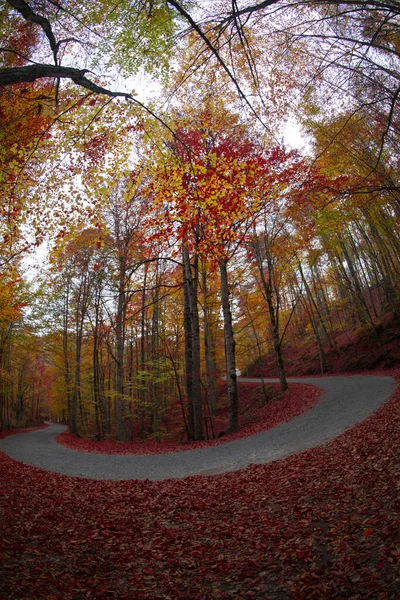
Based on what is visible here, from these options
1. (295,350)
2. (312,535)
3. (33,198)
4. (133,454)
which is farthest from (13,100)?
(295,350)

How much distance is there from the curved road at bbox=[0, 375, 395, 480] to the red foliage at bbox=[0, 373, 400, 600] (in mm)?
1710

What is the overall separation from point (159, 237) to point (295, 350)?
24.0 metres

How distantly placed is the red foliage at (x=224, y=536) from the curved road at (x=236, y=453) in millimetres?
1710

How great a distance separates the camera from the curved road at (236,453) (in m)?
7.55

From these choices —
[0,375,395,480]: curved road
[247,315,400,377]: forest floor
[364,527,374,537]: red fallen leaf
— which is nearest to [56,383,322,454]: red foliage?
[0,375,395,480]: curved road

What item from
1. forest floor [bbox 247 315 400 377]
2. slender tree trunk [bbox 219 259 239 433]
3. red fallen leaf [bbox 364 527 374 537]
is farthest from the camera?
forest floor [bbox 247 315 400 377]

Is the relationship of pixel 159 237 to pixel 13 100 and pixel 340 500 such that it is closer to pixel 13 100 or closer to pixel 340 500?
pixel 13 100

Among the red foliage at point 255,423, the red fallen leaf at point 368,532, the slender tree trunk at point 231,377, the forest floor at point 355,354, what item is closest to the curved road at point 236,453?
the red foliage at point 255,423

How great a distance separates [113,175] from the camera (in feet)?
19.4

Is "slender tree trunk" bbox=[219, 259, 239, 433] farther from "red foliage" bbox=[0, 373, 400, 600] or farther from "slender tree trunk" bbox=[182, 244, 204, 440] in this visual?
"red foliage" bbox=[0, 373, 400, 600]

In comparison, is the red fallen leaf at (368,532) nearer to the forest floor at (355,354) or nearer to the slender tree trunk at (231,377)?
the slender tree trunk at (231,377)

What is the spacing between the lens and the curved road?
24.8 ft

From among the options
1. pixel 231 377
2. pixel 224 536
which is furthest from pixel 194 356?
pixel 224 536

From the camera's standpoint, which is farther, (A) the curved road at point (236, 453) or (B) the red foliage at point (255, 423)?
(B) the red foliage at point (255, 423)
